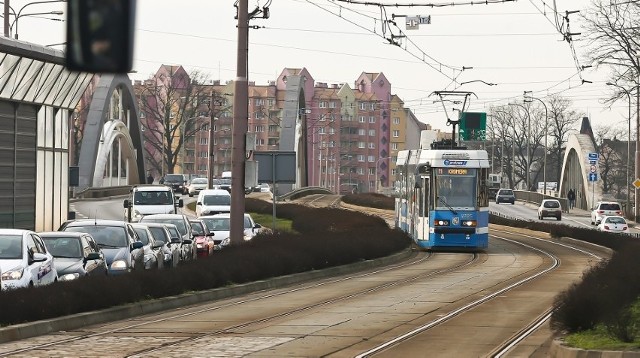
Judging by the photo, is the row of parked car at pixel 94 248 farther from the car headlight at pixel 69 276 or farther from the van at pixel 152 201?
the van at pixel 152 201

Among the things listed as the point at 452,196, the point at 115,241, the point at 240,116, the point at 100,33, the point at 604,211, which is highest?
the point at 240,116

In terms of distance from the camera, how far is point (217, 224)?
42844 millimetres

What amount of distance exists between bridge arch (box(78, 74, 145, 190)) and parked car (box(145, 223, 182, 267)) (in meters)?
54.7

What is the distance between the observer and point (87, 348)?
49.4ft

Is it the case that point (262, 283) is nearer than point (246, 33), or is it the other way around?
point (262, 283)

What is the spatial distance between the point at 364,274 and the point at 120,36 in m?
26.9

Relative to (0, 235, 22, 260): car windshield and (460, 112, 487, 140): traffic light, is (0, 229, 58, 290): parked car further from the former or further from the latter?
(460, 112, 487, 140): traffic light

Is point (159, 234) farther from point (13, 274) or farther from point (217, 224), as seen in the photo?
point (13, 274)

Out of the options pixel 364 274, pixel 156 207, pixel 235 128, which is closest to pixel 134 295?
pixel 235 128

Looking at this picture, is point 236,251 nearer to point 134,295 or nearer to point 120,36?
point 134,295

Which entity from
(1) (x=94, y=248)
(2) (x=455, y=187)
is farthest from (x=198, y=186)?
(1) (x=94, y=248)

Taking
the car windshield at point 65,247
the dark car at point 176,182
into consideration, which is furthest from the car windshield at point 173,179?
the car windshield at point 65,247

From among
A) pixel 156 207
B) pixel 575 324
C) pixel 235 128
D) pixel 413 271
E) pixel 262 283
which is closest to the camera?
pixel 575 324

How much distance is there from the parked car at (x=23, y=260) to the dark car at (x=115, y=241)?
13.5 feet
